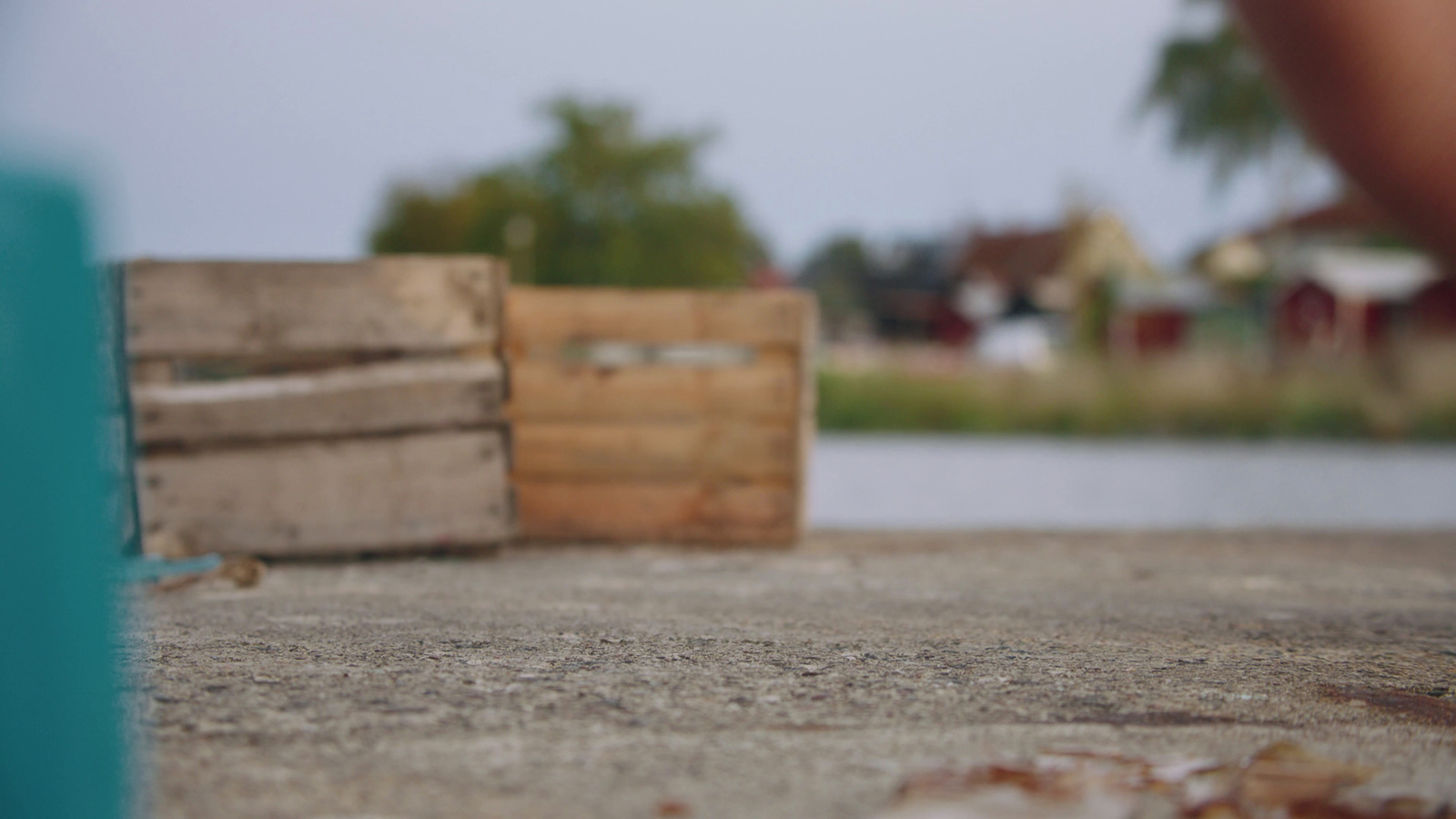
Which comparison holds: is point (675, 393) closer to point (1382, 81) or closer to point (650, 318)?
point (650, 318)

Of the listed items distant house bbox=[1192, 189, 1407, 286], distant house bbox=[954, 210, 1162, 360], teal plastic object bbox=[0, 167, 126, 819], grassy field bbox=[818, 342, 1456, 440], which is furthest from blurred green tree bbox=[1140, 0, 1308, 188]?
teal plastic object bbox=[0, 167, 126, 819]

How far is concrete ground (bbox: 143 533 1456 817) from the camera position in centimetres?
173

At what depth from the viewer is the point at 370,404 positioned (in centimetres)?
436

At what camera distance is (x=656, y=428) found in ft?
16.3

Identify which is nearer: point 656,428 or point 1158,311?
point 656,428

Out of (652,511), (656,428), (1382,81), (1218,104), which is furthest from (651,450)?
(1218,104)

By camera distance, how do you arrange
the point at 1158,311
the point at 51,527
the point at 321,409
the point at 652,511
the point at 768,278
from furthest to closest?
the point at 768,278 < the point at 1158,311 < the point at 652,511 < the point at 321,409 < the point at 51,527

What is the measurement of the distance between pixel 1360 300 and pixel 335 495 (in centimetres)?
2838

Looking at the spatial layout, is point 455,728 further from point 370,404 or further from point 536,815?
point 370,404

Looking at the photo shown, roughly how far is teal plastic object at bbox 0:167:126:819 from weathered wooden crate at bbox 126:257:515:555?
10.0 feet

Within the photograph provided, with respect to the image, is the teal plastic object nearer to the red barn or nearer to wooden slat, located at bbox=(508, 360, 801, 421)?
wooden slat, located at bbox=(508, 360, 801, 421)

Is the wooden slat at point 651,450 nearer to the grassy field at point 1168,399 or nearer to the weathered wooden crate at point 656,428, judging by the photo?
the weathered wooden crate at point 656,428

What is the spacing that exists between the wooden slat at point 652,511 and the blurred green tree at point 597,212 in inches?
1506

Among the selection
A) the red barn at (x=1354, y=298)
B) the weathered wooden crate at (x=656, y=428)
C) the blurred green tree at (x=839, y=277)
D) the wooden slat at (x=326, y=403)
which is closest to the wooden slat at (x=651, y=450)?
the weathered wooden crate at (x=656, y=428)
